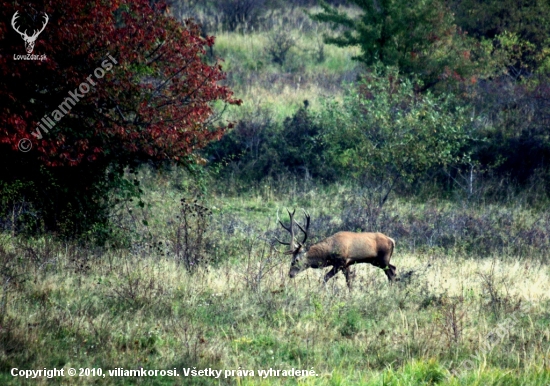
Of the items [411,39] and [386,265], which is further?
[411,39]

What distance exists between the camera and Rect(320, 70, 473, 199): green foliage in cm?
1948

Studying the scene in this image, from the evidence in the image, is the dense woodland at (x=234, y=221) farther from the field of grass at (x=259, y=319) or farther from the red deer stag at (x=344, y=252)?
the red deer stag at (x=344, y=252)

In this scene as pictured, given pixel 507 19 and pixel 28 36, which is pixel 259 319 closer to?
pixel 28 36

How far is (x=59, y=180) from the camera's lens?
43.8 feet

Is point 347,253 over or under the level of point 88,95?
under

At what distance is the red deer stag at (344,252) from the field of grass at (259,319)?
0.26m

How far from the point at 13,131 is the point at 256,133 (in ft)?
43.6

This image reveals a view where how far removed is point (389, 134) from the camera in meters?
19.7

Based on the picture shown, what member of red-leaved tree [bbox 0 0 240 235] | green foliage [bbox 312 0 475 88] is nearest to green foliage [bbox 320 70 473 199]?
green foliage [bbox 312 0 475 88]

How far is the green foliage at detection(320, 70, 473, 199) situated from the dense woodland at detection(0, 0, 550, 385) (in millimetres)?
69

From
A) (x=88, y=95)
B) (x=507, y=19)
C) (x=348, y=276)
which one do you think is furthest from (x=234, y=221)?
(x=507, y=19)

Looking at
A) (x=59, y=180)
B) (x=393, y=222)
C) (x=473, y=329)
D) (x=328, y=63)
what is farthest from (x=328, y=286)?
(x=328, y=63)

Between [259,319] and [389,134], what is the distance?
36.0ft

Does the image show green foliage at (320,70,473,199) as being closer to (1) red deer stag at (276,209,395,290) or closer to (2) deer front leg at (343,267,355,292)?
(1) red deer stag at (276,209,395,290)
